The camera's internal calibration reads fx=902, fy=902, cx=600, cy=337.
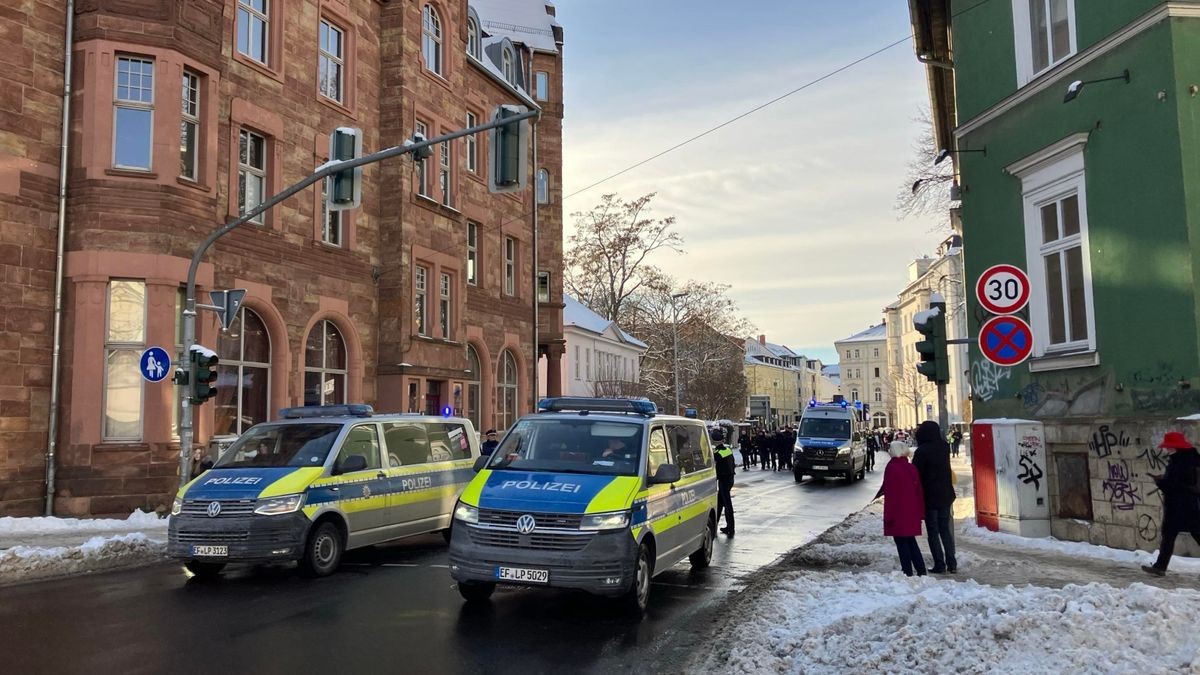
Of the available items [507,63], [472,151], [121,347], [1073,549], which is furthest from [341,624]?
[507,63]

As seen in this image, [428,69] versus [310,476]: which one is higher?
[428,69]

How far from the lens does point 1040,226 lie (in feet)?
44.4

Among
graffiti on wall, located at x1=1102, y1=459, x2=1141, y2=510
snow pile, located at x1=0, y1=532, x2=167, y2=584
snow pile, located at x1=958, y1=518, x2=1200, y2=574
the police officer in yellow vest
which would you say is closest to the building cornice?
graffiti on wall, located at x1=1102, y1=459, x2=1141, y2=510

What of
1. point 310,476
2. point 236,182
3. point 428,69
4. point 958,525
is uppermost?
point 428,69

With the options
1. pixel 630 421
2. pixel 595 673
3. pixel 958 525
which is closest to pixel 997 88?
pixel 958 525

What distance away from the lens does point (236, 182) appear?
749 inches

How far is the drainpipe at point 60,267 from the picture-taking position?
15.8 meters

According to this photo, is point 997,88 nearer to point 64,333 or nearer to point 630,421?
point 630,421

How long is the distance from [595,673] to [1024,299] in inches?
254

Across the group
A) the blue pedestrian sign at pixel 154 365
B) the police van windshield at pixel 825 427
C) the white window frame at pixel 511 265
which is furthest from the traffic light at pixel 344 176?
the police van windshield at pixel 825 427

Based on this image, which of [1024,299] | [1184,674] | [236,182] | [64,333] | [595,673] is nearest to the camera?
[1184,674]

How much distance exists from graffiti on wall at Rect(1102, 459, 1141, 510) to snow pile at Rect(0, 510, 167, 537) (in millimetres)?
13969

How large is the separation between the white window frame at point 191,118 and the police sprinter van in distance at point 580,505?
11798mm

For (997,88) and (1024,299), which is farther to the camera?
(997,88)
